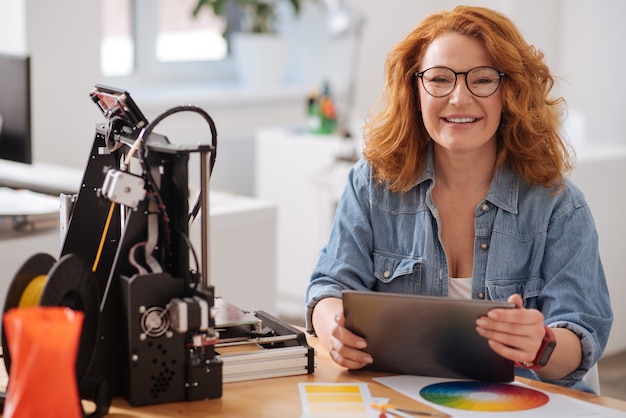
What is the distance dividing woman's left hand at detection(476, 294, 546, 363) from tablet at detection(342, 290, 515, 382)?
14 mm

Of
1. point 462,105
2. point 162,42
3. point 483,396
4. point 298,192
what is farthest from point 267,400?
point 162,42

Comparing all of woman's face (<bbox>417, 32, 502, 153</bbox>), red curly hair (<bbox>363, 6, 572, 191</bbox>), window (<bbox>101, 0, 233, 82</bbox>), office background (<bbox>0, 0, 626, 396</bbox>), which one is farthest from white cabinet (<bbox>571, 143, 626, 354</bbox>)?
window (<bbox>101, 0, 233, 82</bbox>)

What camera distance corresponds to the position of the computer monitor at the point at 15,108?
275 cm

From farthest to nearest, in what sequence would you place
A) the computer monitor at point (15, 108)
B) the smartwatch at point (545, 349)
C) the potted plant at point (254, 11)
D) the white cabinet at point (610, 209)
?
the potted plant at point (254, 11)
the white cabinet at point (610, 209)
the computer monitor at point (15, 108)
the smartwatch at point (545, 349)

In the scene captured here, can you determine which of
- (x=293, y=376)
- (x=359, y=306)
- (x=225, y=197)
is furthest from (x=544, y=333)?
(x=225, y=197)

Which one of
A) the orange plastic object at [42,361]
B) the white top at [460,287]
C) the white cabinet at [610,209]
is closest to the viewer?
the orange plastic object at [42,361]

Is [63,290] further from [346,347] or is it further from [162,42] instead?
[162,42]

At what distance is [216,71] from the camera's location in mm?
5191

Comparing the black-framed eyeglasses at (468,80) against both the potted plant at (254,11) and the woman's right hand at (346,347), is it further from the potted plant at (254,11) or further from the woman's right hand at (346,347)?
the potted plant at (254,11)

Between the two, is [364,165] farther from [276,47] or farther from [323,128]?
[276,47]

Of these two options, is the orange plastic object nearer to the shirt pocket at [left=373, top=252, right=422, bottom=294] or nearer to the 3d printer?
the 3d printer

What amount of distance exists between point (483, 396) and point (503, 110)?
0.62m

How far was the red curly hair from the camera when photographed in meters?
1.86

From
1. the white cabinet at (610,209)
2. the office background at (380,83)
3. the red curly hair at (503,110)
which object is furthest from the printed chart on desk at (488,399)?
the office background at (380,83)
